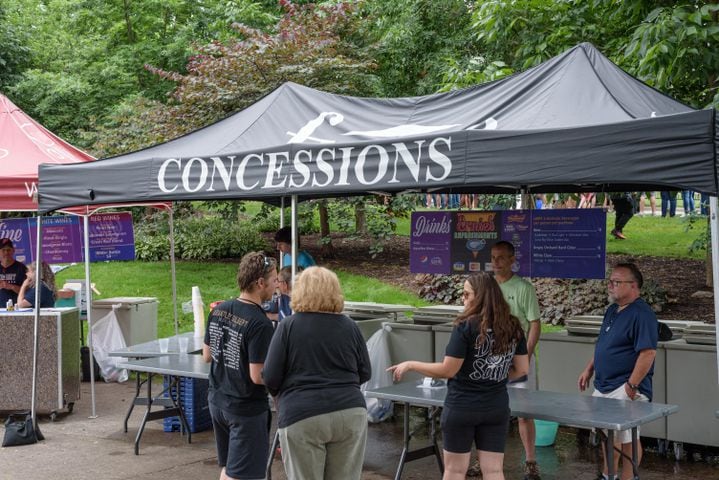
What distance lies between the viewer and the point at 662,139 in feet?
15.9

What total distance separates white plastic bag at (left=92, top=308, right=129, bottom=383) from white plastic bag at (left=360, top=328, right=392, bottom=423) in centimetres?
407

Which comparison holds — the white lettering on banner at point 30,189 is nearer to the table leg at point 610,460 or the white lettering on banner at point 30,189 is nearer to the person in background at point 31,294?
the person in background at point 31,294

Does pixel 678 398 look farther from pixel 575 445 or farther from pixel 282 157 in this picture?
pixel 282 157

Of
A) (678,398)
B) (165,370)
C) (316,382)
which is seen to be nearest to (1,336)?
(165,370)

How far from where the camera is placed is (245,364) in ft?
16.3

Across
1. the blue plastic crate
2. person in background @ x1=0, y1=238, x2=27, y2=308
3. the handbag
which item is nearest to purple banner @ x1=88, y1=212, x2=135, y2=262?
person in background @ x1=0, y1=238, x2=27, y2=308

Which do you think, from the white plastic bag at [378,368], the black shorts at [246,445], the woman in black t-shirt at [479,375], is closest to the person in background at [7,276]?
the white plastic bag at [378,368]

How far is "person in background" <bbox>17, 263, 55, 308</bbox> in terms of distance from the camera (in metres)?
9.84

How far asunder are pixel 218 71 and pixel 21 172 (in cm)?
577

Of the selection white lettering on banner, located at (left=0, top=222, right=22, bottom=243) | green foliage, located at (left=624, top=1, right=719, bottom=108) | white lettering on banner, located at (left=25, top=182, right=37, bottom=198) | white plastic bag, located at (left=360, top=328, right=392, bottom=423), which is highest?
green foliage, located at (left=624, top=1, right=719, bottom=108)

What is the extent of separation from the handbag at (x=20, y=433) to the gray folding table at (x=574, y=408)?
3.89 meters

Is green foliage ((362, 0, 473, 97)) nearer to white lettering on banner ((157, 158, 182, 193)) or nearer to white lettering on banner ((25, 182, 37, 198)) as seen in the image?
white lettering on banner ((25, 182, 37, 198))

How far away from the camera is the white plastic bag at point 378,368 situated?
28.3 feet

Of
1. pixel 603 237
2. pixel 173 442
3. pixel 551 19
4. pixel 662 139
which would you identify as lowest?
pixel 173 442
